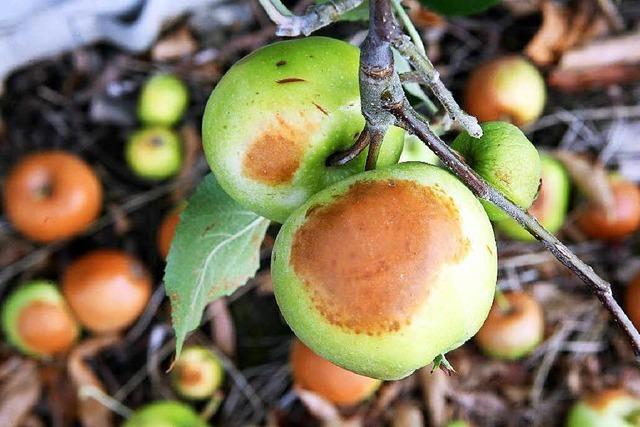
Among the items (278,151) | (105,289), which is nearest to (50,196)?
(105,289)

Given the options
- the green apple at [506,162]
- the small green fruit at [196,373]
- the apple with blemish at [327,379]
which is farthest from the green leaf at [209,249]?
the small green fruit at [196,373]

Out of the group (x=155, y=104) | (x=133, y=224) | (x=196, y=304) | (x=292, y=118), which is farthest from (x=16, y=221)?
(x=292, y=118)

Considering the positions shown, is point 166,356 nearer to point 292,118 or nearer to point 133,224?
point 133,224

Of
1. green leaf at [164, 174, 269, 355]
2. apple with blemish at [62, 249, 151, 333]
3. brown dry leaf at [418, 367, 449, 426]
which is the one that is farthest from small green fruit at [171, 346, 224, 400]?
green leaf at [164, 174, 269, 355]

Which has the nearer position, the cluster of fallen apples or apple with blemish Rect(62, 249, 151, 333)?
the cluster of fallen apples

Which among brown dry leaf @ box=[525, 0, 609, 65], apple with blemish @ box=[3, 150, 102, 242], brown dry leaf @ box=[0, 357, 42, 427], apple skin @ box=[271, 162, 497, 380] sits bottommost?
brown dry leaf @ box=[0, 357, 42, 427]

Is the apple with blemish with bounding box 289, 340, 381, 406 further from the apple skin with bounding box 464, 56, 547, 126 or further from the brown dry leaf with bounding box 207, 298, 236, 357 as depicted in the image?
the apple skin with bounding box 464, 56, 547, 126
